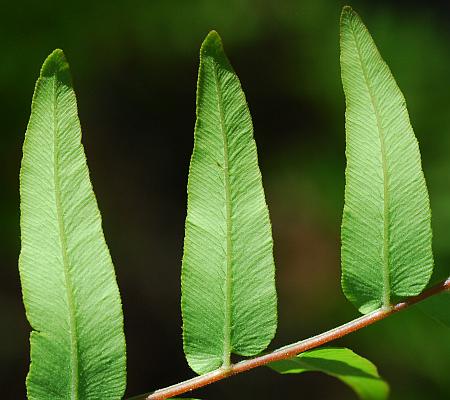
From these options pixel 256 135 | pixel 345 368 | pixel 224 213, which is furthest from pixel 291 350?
pixel 256 135

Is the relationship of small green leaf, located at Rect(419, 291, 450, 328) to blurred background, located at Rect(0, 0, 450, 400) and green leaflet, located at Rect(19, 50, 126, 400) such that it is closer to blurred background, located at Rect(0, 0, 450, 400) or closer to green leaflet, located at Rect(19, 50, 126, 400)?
green leaflet, located at Rect(19, 50, 126, 400)

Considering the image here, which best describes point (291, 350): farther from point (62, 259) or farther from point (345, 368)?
point (62, 259)

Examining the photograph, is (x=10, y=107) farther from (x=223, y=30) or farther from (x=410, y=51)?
(x=410, y=51)

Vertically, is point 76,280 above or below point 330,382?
above

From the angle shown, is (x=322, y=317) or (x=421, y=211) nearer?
(x=421, y=211)

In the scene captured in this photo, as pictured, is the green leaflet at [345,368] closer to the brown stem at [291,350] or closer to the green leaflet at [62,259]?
the brown stem at [291,350]

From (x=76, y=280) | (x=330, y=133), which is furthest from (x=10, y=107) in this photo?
(x=76, y=280)
